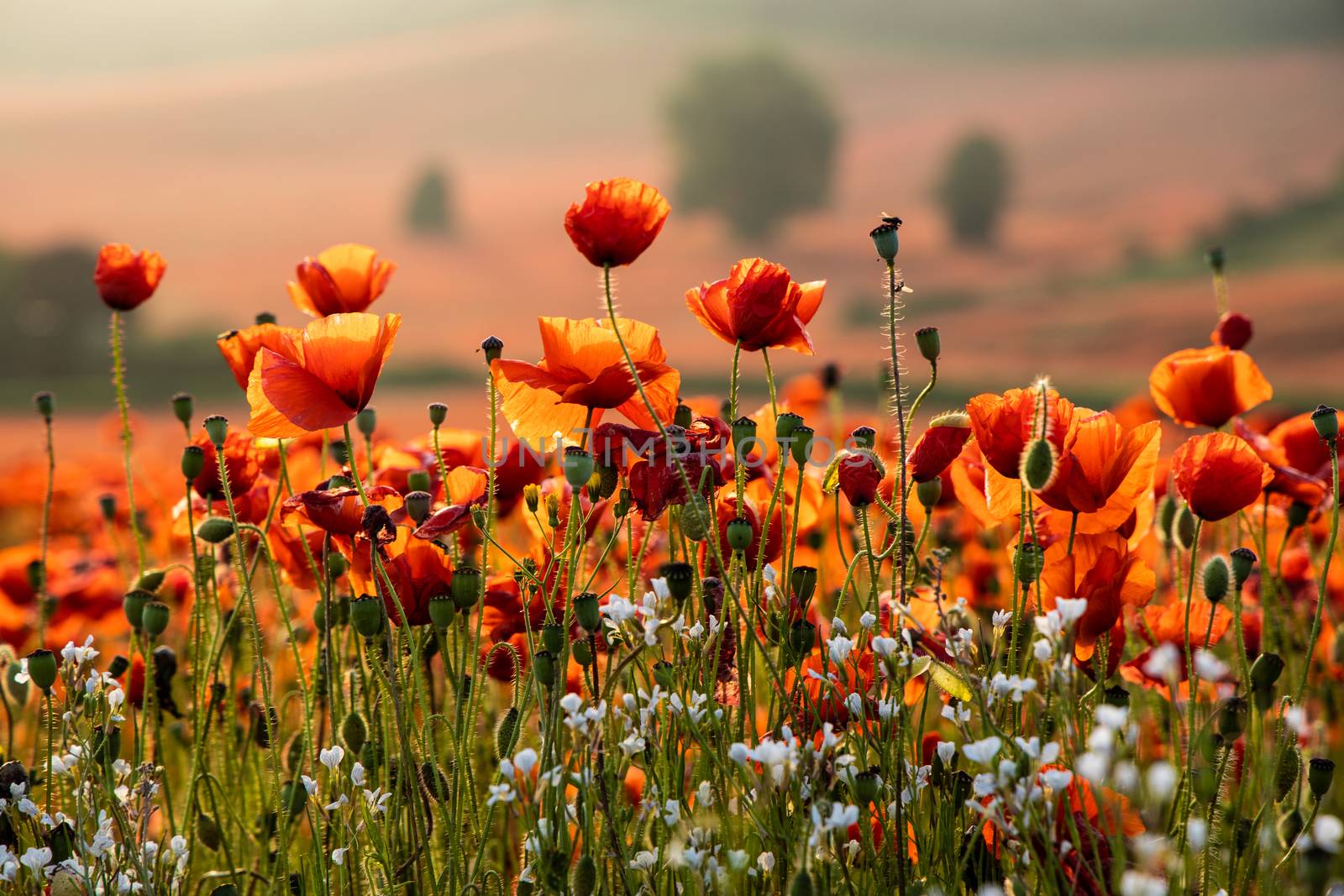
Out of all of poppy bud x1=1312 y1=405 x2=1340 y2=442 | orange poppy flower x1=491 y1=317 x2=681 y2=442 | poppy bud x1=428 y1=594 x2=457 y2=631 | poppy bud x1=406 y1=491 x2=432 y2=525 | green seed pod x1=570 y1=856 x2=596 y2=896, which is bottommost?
green seed pod x1=570 y1=856 x2=596 y2=896

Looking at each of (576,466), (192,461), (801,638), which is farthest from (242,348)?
(801,638)

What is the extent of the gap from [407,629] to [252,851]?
828 millimetres

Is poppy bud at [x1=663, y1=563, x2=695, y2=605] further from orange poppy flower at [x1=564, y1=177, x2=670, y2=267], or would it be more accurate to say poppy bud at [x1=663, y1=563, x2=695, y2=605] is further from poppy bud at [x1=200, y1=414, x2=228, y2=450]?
→ poppy bud at [x1=200, y1=414, x2=228, y2=450]

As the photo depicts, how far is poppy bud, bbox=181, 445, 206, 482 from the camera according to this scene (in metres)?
1.59

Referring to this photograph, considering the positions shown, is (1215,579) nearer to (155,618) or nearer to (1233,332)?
(1233,332)

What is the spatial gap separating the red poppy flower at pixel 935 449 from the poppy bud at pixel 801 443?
20cm

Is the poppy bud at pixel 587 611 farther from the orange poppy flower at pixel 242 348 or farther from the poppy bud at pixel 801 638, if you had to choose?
the orange poppy flower at pixel 242 348

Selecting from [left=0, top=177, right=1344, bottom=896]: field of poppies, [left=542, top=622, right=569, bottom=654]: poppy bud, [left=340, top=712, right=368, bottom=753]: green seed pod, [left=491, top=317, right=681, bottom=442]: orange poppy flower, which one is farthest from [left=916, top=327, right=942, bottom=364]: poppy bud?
[left=340, top=712, right=368, bottom=753]: green seed pod

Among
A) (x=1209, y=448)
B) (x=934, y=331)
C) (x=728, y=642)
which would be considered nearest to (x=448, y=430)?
(x=728, y=642)

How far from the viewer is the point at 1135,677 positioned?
1614 mm

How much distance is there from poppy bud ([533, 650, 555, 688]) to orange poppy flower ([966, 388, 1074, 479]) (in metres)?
0.57

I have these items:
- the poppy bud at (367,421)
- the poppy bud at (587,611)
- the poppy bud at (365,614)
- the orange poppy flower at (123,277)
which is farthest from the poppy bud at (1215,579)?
the orange poppy flower at (123,277)

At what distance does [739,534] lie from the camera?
52.5 inches

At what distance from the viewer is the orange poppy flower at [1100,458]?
142 cm
